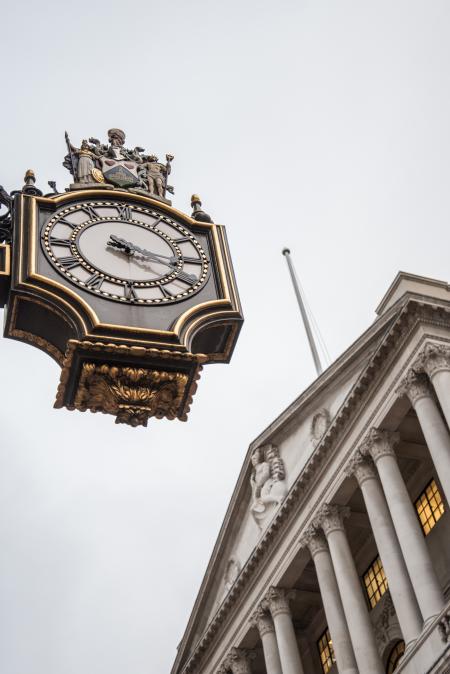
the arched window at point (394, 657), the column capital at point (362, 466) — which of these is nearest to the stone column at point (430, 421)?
the column capital at point (362, 466)

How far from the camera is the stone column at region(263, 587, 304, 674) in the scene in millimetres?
33656

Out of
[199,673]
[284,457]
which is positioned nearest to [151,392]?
[284,457]

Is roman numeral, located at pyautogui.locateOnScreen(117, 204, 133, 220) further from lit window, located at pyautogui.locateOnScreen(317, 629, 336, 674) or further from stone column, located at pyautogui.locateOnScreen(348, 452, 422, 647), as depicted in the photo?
lit window, located at pyautogui.locateOnScreen(317, 629, 336, 674)

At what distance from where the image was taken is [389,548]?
2903cm

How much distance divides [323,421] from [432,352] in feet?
21.1

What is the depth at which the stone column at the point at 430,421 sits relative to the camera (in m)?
27.4

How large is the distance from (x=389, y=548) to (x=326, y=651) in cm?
862

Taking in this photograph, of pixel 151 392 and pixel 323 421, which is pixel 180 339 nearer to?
pixel 151 392

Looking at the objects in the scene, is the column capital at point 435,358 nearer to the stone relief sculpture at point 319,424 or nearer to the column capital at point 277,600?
the stone relief sculpture at point 319,424

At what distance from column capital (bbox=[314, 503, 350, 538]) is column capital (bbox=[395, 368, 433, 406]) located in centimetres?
517

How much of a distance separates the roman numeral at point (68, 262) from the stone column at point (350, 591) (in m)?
26.1

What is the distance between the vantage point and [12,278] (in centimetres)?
437

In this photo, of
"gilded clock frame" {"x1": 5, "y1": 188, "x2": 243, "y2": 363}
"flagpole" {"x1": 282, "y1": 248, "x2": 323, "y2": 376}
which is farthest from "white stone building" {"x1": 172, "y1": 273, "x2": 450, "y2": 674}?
"gilded clock frame" {"x1": 5, "y1": 188, "x2": 243, "y2": 363}

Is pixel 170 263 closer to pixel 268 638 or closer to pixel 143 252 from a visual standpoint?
pixel 143 252
